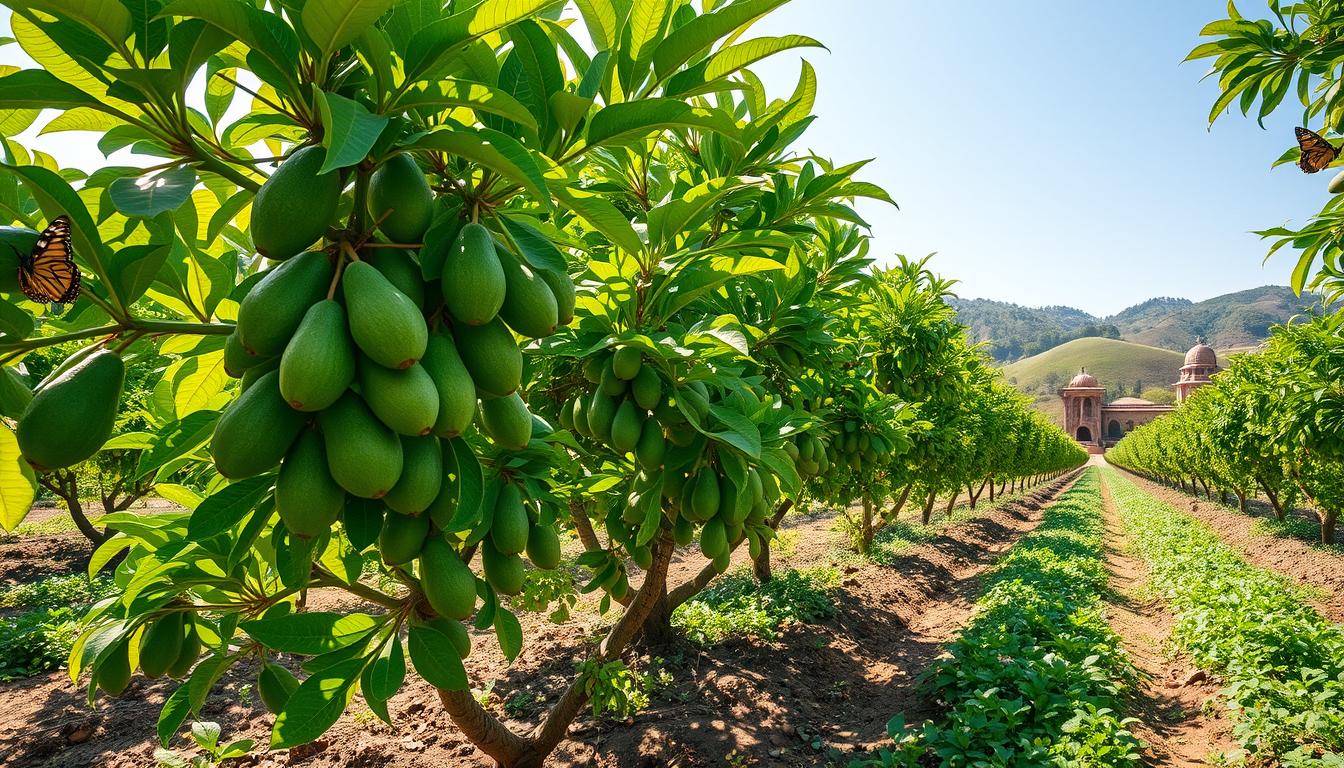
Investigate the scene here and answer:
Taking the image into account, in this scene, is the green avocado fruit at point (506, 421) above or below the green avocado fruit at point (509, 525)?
above

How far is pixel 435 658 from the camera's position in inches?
55.1

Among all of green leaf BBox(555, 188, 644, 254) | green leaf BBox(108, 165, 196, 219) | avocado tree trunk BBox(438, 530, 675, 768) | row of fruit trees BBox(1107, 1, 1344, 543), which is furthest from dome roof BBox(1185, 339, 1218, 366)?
green leaf BBox(108, 165, 196, 219)

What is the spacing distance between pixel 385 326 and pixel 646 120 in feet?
1.95

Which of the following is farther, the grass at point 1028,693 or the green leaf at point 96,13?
the grass at point 1028,693

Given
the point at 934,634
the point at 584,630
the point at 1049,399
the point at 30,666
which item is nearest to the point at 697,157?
the point at 584,630

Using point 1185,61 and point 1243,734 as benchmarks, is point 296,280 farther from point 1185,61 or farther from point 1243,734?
point 1243,734

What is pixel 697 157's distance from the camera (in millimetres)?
2580

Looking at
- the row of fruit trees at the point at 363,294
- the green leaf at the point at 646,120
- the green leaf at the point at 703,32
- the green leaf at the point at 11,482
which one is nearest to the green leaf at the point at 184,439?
the row of fruit trees at the point at 363,294

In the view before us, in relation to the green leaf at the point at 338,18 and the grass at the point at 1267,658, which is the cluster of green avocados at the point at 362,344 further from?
the grass at the point at 1267,658

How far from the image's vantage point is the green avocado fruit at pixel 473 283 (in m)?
0.95

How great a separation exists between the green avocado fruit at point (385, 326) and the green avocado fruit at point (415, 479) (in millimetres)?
182

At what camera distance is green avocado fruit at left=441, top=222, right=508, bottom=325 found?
951 mm

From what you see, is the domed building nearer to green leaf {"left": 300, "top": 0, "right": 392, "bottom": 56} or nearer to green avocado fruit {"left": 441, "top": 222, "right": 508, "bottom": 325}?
green avocado fruit {"left": 441, "top": 222, "right": 508, "bottom": 325}

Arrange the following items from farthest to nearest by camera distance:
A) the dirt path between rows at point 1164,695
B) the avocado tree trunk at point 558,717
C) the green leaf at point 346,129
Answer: the dirt path between rows at point 1164,695
the avocado tree trunk at point 558,717
the green leaf at point 346,129
